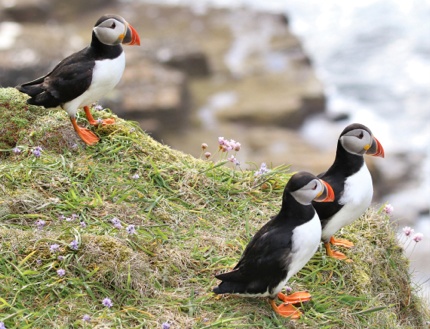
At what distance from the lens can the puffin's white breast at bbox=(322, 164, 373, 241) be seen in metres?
4.20

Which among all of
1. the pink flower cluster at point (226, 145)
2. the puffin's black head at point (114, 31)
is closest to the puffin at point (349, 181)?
the pink flower cluster at point (226, 145)

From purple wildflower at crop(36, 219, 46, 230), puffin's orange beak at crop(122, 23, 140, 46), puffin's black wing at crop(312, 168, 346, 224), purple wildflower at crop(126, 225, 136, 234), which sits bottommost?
purple wildflower at crop(36, 219, 46, 230)

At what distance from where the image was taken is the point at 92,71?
4.80 m

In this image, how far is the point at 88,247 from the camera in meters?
3.98

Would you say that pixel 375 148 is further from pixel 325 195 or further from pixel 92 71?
pixel 92 71

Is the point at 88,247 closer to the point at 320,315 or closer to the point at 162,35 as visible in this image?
the point at 320,315

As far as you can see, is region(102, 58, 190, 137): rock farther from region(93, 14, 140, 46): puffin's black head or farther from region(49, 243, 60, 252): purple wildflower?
region(49, 243, 60, 252): purple wildflower

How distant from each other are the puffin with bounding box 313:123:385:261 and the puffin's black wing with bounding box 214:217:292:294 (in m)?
0.49

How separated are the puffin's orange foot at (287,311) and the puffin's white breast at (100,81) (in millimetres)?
1827

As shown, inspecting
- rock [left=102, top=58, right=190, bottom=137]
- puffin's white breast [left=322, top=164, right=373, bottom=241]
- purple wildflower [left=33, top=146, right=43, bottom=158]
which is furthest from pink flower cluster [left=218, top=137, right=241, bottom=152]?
rock [left=102, top=58, right=190, bottom=137]

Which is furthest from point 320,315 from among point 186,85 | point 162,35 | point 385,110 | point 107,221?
point 162,35

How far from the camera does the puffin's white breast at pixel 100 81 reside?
15.8 feet

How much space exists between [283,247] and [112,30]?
1.87 meters

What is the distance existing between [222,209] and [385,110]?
10.3 metres
